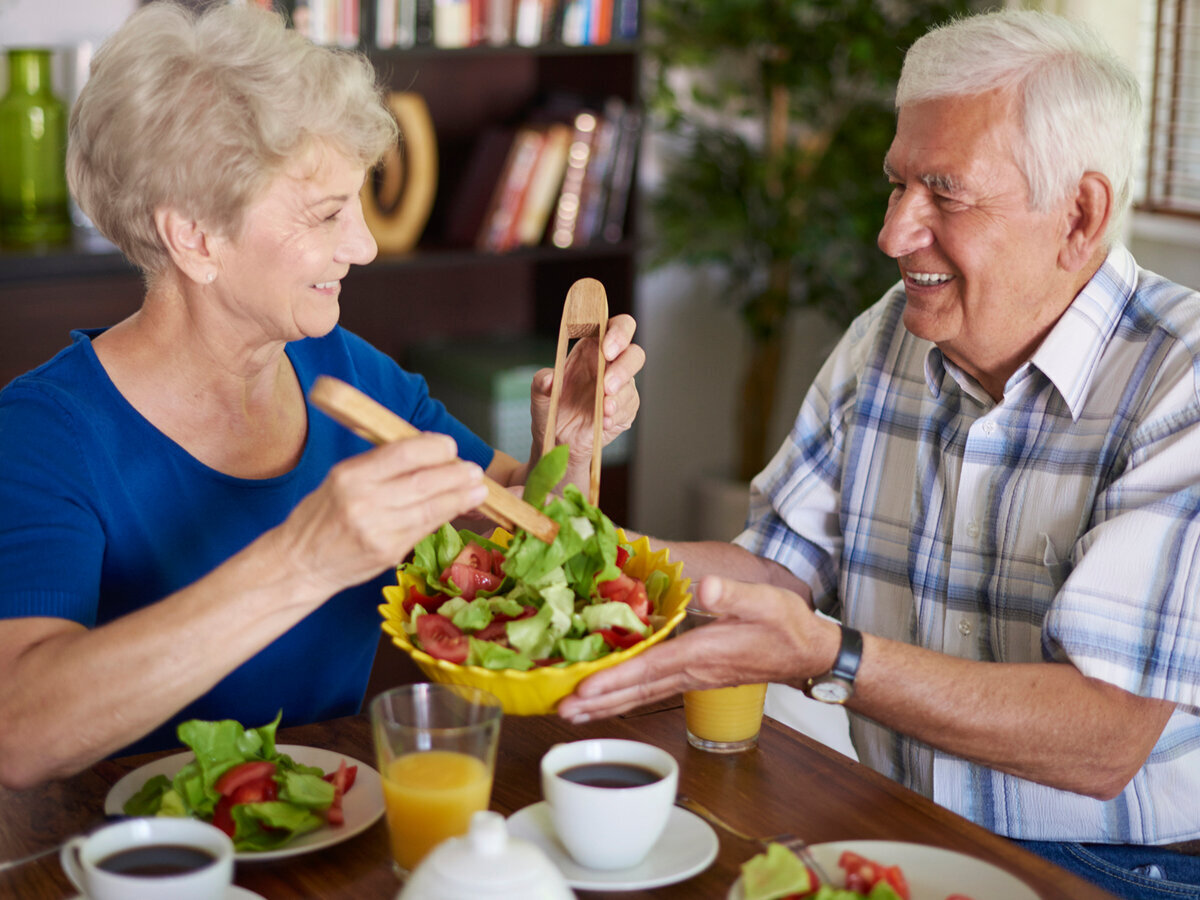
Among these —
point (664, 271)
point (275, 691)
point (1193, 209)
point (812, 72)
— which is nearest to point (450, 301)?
point (664, 271)

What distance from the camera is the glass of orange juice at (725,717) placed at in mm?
1232

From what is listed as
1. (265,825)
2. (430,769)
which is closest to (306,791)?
(265,825)

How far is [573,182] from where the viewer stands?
3195 millimetres

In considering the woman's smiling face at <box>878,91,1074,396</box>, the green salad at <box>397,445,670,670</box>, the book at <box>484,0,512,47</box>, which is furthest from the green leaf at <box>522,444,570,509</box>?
the book at <box>484,0,512,47</box>

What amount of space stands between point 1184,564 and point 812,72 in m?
2.21

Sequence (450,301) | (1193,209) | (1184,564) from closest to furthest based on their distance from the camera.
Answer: (1184,564), (1193,209), (450,301)

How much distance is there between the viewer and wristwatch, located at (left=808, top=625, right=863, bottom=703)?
1.27 meters

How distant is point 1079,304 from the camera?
1.48 metres

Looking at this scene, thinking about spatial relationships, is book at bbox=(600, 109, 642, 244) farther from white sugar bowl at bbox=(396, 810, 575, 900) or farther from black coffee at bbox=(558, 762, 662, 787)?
white sugar bowl at bbox=(396, 810, 575, 900)

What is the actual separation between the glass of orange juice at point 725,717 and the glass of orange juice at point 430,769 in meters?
0.30

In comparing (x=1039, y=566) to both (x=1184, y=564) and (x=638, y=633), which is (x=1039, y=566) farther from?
(x=638, y=633)

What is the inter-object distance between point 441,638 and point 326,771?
17cm

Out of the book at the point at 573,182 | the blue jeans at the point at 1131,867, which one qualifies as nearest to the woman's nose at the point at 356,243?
the blue jeans at the point at 1131,867

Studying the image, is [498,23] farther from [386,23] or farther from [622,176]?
[622,176]
